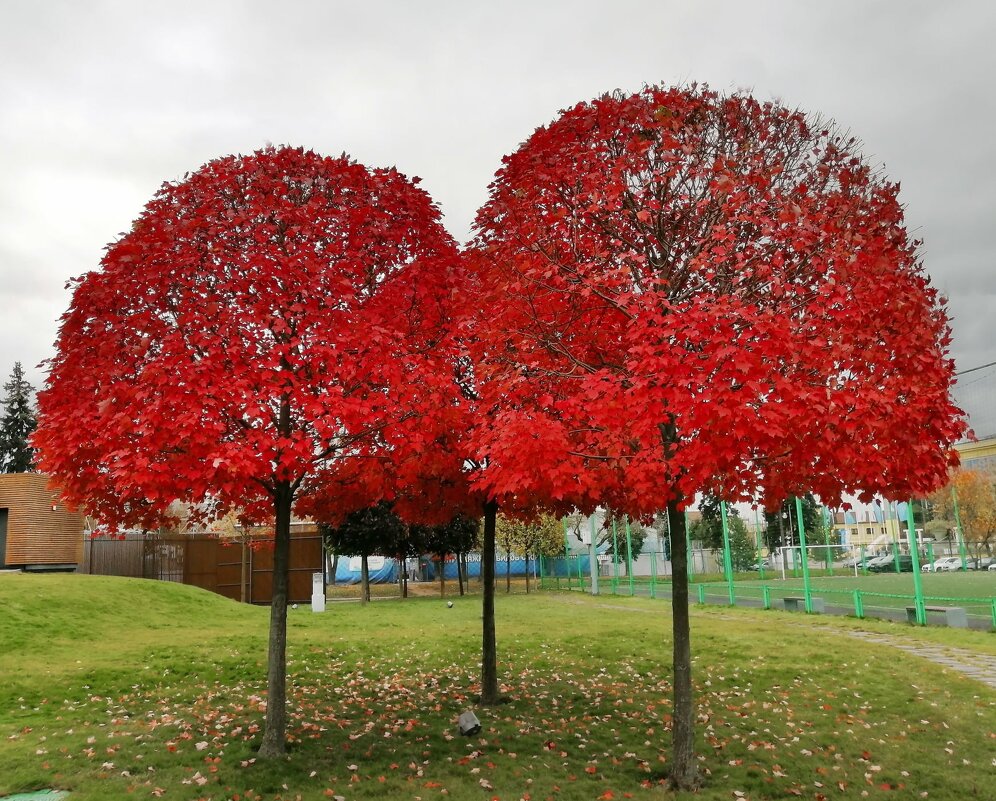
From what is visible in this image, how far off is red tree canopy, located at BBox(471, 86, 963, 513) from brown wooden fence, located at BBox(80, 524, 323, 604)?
26014mm

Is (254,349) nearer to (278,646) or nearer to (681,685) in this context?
(278,646)

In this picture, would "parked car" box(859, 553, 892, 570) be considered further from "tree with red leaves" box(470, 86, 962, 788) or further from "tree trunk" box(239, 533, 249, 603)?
"tree with red leaves" box(470, 86, 962, 788)

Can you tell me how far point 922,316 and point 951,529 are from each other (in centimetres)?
6614

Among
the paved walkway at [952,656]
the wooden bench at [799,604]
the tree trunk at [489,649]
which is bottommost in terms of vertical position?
the wooden bench at [799,604]

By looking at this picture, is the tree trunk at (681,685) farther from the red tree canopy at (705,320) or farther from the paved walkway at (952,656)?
the paved walkway at (952,656)

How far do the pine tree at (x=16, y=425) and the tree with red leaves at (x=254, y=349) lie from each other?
55.5m

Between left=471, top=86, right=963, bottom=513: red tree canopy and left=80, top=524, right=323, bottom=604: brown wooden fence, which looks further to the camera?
left=80, top=524, right=323, bottom=604: brown wooden fence

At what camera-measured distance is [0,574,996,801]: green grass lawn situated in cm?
713

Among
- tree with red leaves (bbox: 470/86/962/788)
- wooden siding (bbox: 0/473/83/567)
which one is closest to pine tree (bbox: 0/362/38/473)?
wooden siding (bbox: 0/473/83/567)

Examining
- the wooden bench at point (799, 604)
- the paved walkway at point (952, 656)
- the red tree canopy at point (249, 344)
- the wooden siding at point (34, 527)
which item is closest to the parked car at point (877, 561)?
the wooden bench at point (799, 604)

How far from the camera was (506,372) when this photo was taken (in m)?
7.96

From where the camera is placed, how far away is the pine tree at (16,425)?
55.6m

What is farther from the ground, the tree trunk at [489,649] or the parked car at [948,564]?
the tree trunk at [489,649]

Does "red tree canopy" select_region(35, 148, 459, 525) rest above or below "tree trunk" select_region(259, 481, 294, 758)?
above
